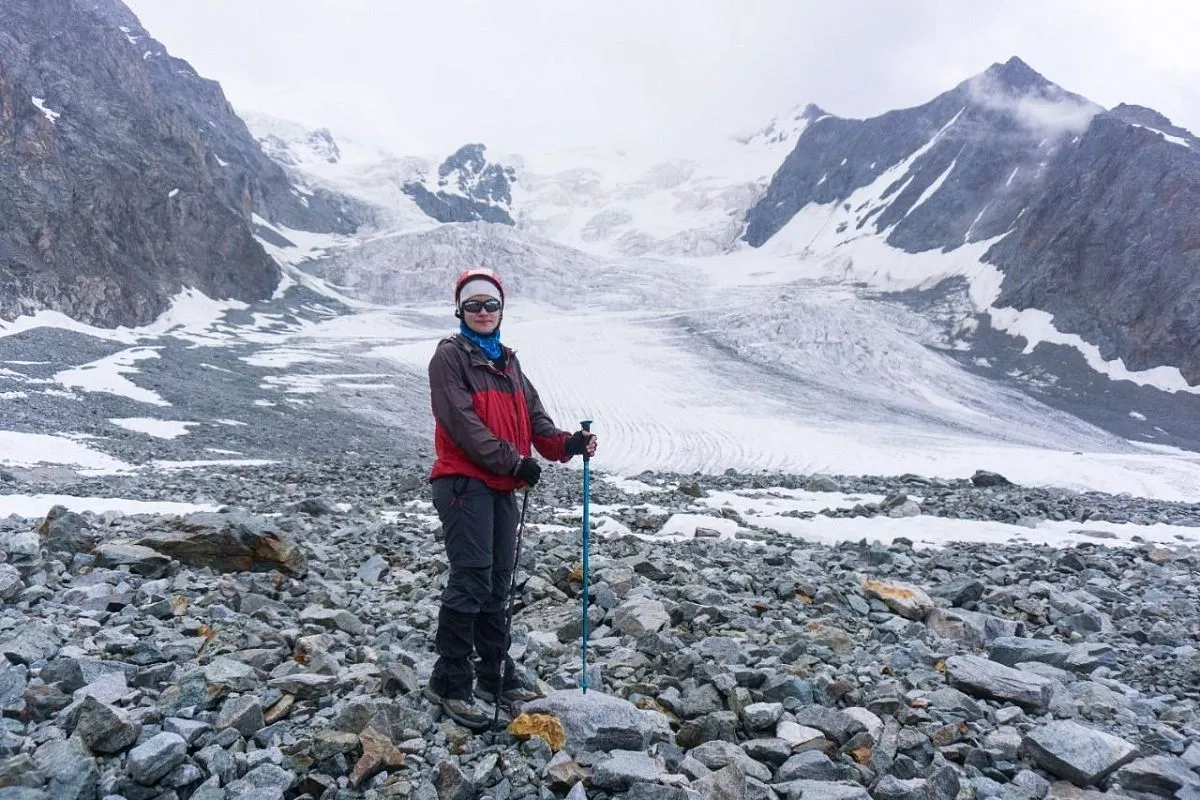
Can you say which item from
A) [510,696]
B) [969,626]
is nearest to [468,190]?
[969,626]

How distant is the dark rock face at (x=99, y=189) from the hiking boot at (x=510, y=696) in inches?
1859

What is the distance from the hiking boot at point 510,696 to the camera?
12.4 feet

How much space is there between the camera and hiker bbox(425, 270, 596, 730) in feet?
12.0

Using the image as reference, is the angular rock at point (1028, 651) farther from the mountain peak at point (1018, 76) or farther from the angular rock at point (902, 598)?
the mountain peak at point (1018, 76)

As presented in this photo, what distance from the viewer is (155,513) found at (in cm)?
814

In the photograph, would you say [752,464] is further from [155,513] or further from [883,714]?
[883,714]

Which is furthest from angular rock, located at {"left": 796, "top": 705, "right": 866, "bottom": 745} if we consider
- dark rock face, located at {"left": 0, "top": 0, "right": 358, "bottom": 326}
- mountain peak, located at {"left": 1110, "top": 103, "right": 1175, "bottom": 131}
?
mountain peak, located at {"left": 1110, "top": 103, "right": 1175, "bottom": 131}

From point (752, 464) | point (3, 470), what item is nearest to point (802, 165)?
point (752, 464)

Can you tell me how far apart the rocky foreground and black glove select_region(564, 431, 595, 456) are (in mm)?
1261

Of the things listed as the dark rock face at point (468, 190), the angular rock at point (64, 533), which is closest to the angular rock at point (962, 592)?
the angular rock at point (64, 533)

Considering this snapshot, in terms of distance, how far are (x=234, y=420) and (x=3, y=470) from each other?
1191cm

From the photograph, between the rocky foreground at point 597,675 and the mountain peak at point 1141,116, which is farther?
the mountain peak at point 1141,116

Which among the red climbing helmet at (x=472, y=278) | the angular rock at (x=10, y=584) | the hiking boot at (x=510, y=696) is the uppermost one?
the red climbing helmet at (x=472, y=278)

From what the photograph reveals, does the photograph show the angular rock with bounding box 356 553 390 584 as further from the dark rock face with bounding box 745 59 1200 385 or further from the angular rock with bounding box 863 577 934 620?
the dark rock face with bounding box 745 59 1200 385
